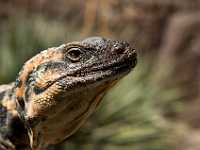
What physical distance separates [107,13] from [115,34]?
1171 millimetres

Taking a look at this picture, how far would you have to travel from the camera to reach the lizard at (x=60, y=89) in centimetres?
272

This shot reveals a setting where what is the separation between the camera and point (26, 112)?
2865mm

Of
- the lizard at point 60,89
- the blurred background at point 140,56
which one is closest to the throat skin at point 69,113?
the lizard at point 60,89

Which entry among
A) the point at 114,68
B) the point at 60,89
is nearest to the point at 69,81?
Result: the point at 60,89

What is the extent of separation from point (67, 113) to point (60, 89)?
0.11 m

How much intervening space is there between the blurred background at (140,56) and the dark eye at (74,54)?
293cm

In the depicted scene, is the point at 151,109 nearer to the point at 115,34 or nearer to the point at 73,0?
the point at 115,34

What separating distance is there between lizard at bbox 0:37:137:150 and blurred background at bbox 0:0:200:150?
270 cm

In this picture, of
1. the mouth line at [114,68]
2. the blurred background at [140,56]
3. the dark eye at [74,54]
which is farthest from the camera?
the blurred background at [140,56]

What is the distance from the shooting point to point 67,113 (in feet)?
9.11

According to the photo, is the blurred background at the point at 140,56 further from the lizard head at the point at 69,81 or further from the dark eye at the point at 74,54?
the dark eye at the point at 74,54

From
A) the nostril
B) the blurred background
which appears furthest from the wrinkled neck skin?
the blurred background

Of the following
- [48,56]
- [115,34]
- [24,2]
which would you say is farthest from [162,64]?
[48,56]

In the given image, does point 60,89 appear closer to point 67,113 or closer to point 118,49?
point 67,113
